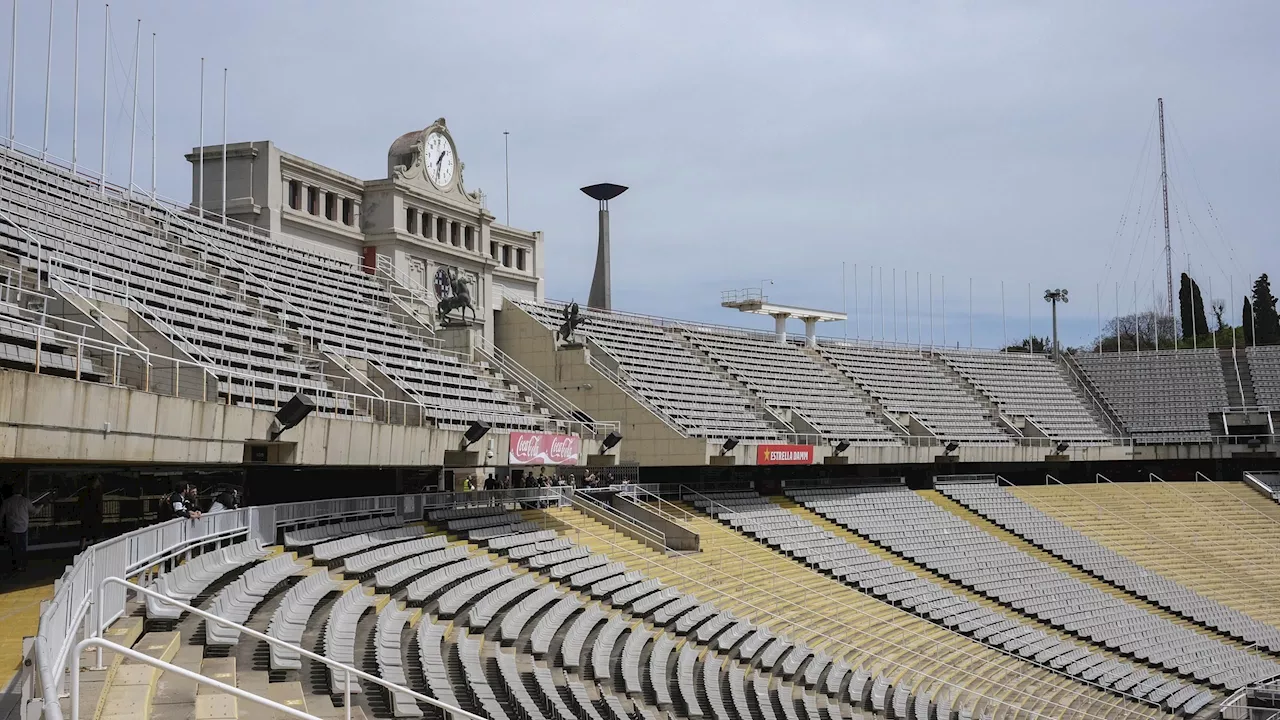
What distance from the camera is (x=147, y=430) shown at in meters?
14.7

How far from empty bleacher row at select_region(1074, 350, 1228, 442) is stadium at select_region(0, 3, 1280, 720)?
0.72 feet

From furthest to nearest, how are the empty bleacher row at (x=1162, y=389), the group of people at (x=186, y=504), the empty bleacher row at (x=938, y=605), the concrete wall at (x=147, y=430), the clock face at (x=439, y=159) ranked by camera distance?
the empty bleacher row at (x=1162, y=389)
the clock face at (x=439, y=159)
the empty bleacher row at (x=938, y=605)
the group of people at (x=186, y=504)
the concrete wall at (x=147, y=430)

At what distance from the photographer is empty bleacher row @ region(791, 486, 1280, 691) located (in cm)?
3133

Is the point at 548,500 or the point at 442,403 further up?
the point at 442,403

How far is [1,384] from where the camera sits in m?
11.8

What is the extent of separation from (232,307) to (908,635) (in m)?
16.3

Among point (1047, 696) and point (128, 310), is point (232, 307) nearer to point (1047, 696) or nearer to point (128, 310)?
point (128, 310)

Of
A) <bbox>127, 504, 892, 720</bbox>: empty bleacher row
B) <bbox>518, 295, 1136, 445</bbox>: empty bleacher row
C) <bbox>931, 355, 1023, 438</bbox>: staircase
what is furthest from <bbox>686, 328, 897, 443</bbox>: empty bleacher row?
<bbox>127, 504, 892, 720</bbox>: empty bleacher row

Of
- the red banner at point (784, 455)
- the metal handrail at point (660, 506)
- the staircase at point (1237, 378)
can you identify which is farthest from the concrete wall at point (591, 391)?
the staircase at point (1237, 378)

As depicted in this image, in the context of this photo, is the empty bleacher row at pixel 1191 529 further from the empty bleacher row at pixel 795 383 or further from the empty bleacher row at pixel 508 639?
the empty bleacher row at pixel 508 639

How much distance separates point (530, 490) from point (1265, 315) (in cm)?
5931

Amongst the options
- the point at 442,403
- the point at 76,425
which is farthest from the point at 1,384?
the point at 442,403

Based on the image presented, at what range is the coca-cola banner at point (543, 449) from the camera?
85.0ft

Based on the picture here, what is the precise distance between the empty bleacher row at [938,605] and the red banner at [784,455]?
1532 mm
